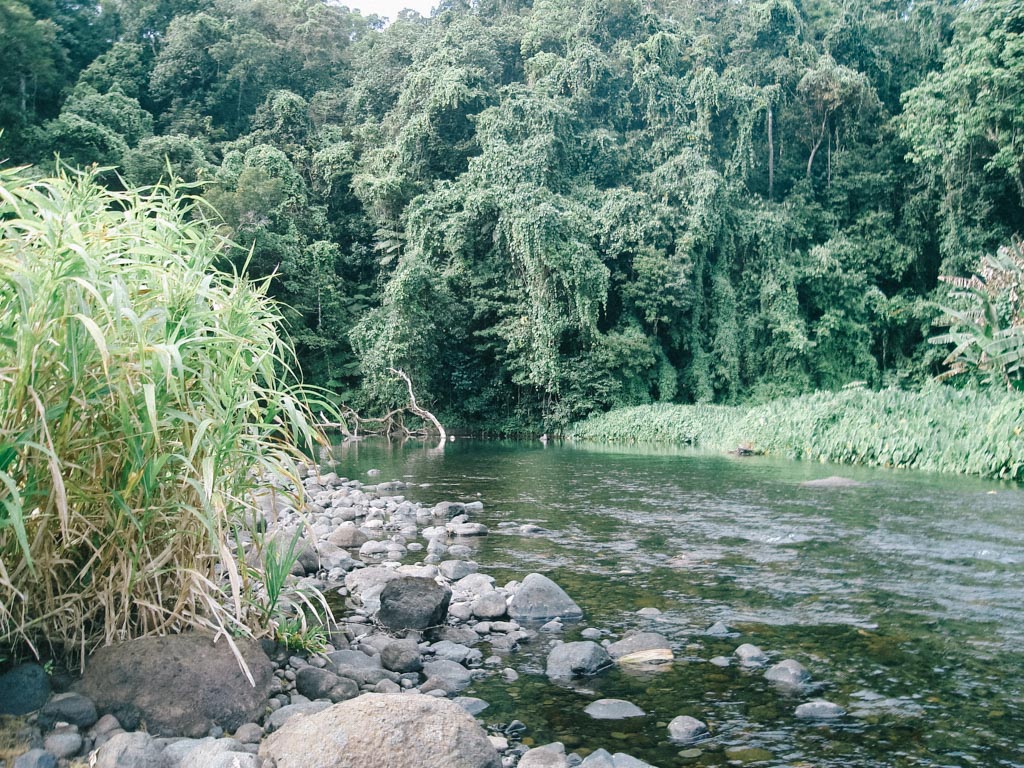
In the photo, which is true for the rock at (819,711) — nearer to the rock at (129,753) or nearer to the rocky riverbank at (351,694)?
the rocky riverbank at (351,694)

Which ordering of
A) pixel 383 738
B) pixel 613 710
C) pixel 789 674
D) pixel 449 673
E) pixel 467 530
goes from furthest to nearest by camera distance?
pixel 467 530 < pixel 449 673 < pixel 789 674 < pixel 613 710 < pixel 383 738

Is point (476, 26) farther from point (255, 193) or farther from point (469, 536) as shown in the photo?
point (469, 536)

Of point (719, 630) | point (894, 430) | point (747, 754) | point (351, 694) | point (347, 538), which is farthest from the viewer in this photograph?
point (894, 430)

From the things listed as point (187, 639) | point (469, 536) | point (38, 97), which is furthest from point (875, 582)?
point (38, 97)

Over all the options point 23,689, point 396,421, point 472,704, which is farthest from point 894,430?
point 396,421

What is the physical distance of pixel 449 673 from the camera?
3.62 metres

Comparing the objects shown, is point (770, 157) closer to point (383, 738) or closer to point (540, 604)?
point (540, 604)

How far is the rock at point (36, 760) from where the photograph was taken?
7.45 ft

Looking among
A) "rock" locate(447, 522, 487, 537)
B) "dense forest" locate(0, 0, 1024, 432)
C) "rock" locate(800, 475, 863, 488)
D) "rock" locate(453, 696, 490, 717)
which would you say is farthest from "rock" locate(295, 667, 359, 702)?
"dense forest" locate(0, 0, 1024, 432)

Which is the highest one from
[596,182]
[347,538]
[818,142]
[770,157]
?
[818,142]

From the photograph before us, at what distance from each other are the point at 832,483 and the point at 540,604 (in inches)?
281

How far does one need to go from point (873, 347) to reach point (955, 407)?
1343cm

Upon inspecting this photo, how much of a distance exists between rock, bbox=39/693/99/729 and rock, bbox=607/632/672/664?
2.30m

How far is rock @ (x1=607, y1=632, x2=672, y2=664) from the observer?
12.5 ft
